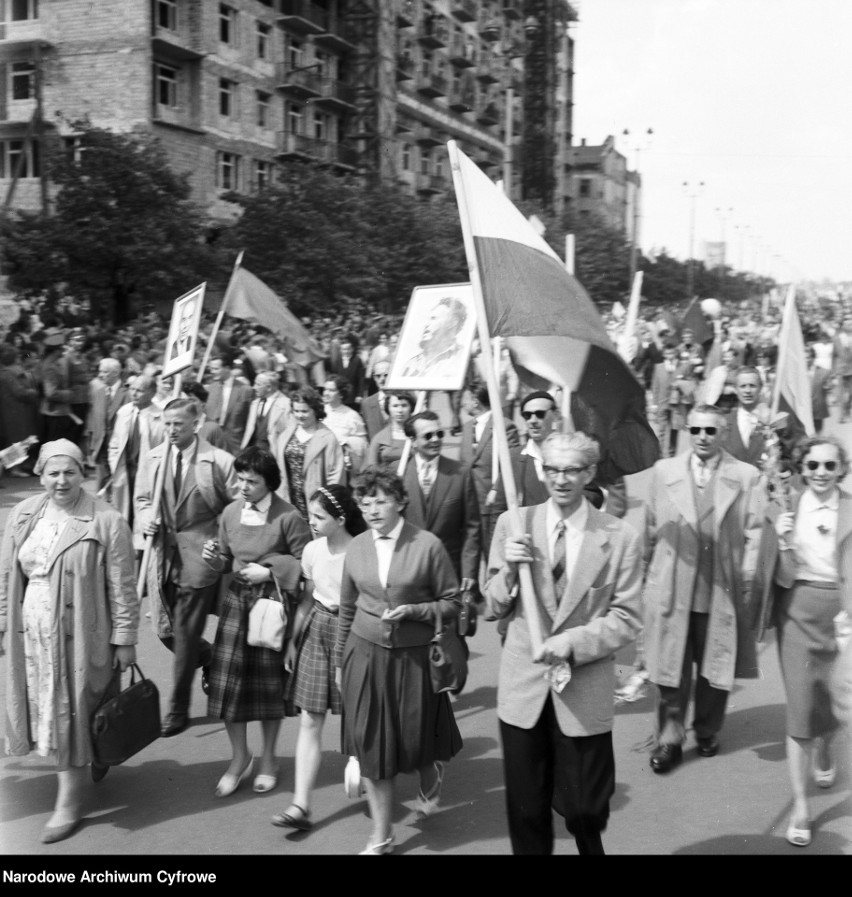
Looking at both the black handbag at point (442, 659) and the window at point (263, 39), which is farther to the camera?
the window at point (263, 39)

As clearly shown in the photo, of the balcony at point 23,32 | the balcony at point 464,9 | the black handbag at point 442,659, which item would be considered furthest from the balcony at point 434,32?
the black handbag at point 442,659

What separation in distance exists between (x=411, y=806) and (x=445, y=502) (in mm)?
1794

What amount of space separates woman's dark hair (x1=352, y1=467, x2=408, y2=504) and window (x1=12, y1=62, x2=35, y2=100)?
29.4 metres

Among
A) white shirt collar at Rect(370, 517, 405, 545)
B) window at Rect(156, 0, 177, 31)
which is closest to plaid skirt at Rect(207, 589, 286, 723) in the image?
white shirt collar at Rect(370, 517, 405, 545)

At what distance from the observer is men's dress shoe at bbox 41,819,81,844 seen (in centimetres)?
470

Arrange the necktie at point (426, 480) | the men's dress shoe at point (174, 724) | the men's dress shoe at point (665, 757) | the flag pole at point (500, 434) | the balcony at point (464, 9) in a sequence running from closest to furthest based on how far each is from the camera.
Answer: the flag pole at point (500, 434), the men's dress shoe at point (665, 757), the men's dress shoe at point (174, 724), the necktie at point (426, 480), the balcony at point (464, 9)

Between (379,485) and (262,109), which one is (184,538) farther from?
(262,109)

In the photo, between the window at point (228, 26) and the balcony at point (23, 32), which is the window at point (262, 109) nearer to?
the window at point (228, 26)

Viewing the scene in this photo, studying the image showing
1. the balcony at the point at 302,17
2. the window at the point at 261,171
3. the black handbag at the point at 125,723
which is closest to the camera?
the black handbag at the point at 125,723

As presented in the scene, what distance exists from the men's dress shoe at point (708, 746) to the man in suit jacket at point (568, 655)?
1876 millimetres

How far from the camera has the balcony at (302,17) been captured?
40250mm

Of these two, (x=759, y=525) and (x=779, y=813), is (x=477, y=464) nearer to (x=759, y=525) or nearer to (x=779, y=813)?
(x=759, y=525)

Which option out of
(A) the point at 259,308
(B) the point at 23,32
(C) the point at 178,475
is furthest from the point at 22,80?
(C) the point at 178,475

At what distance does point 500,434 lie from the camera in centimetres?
398
